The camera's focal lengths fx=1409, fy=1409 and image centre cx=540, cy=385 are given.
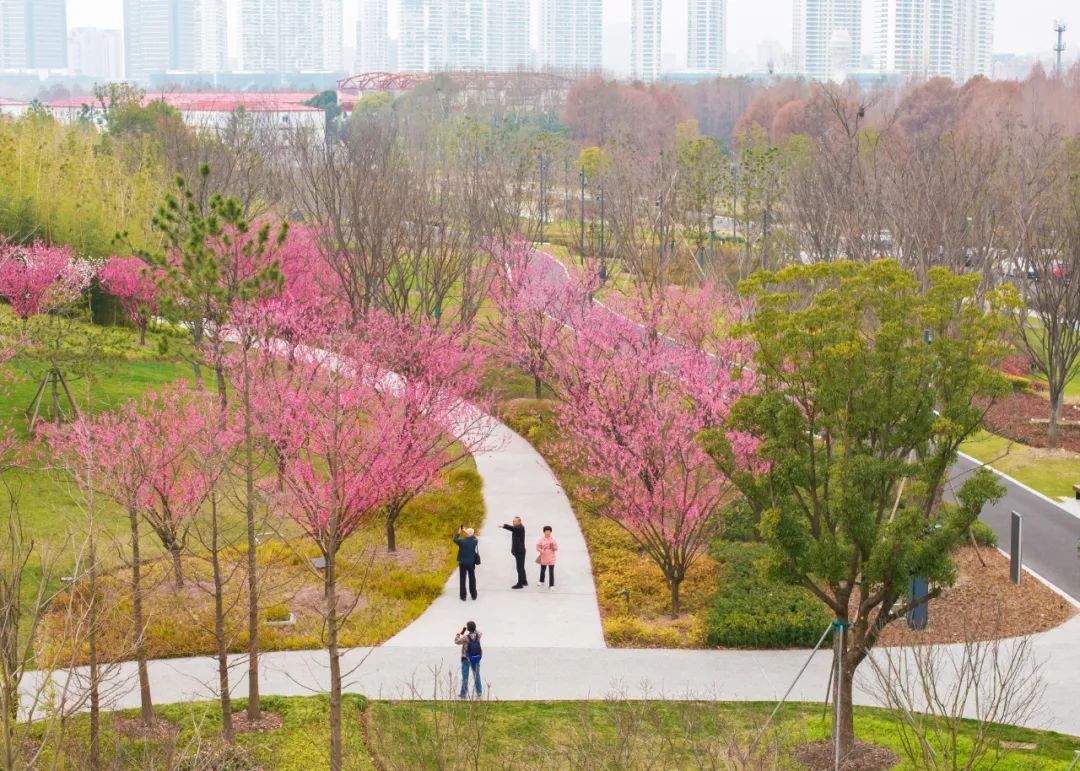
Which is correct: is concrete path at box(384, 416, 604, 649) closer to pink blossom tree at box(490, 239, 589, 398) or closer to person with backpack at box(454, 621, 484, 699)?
person with backpack at box(454, 621, 484, 699)

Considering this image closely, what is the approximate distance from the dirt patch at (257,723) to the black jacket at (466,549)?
14.3 ft

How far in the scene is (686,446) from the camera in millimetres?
19719

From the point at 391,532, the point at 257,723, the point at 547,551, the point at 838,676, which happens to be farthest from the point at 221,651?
the point at 391,532

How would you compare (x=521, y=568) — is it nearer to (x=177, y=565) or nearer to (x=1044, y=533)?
(x=177, y=565)

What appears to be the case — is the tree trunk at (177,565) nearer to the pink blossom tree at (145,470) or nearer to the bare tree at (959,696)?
the pink blossom tree at (145,470)

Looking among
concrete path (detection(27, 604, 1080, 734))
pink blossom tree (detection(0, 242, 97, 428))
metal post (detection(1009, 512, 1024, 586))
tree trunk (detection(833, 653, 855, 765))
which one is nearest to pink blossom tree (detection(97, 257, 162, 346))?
pink blossom tree (detection(0, 242, 97, 428))

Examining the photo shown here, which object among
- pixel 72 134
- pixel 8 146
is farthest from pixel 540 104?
pixel 8 146

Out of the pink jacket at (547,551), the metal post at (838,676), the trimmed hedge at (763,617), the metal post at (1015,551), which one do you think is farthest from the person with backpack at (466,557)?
the metal post at (1015,551)

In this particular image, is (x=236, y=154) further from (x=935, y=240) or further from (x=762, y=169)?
(x=935, y=240)

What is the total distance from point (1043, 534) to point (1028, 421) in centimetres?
867

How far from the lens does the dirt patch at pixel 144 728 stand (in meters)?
14.7

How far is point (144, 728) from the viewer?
1493 cm

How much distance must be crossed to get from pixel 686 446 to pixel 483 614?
366 centimetres

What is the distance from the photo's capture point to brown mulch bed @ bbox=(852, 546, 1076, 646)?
715 inches
